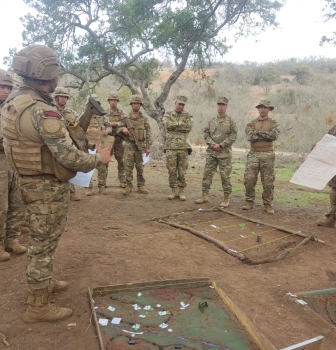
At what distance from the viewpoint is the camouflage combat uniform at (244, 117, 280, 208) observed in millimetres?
6004

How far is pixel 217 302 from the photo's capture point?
3.10m

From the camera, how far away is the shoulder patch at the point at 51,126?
93.7 inches

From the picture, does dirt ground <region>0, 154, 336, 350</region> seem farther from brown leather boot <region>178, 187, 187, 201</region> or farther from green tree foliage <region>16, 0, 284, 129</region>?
green tree foliage <region>16, 0, 284, 129</region>

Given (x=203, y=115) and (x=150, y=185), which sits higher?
(x=203, y=115)

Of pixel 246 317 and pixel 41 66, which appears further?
pixel 246 317

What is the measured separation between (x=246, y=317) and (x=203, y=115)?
1825 centimetres

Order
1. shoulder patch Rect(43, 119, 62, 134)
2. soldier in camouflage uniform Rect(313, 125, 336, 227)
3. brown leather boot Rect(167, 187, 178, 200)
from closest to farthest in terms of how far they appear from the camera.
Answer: shoulder patch Rect(43, 119, 62, 134), soldier in camouflage uniform Rect(313, 125, 336, 227), brown leather boot Rect(167, 187, 178, 200)

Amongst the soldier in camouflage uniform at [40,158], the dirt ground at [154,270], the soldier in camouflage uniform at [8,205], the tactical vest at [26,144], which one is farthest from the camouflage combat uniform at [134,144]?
the tactical vest at [26,144]

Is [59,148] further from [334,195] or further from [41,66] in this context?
[334,195]

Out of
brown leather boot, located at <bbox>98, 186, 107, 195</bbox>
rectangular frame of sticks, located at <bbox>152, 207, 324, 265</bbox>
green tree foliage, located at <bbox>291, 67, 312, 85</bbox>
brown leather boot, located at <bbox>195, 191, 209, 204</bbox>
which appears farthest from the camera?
green tree foliage, located at <bbox>291, 67, 312, 85</bbox>

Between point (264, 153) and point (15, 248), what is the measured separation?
4256mm

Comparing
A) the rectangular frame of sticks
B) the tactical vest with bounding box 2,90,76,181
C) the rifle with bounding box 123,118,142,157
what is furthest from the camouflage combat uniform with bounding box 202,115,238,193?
the tactical vest with bounding box 2,90,76,181

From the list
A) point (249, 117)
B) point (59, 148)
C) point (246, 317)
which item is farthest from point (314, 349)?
point (249, 117)

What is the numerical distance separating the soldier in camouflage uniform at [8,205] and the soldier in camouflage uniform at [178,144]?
11.0 ft
